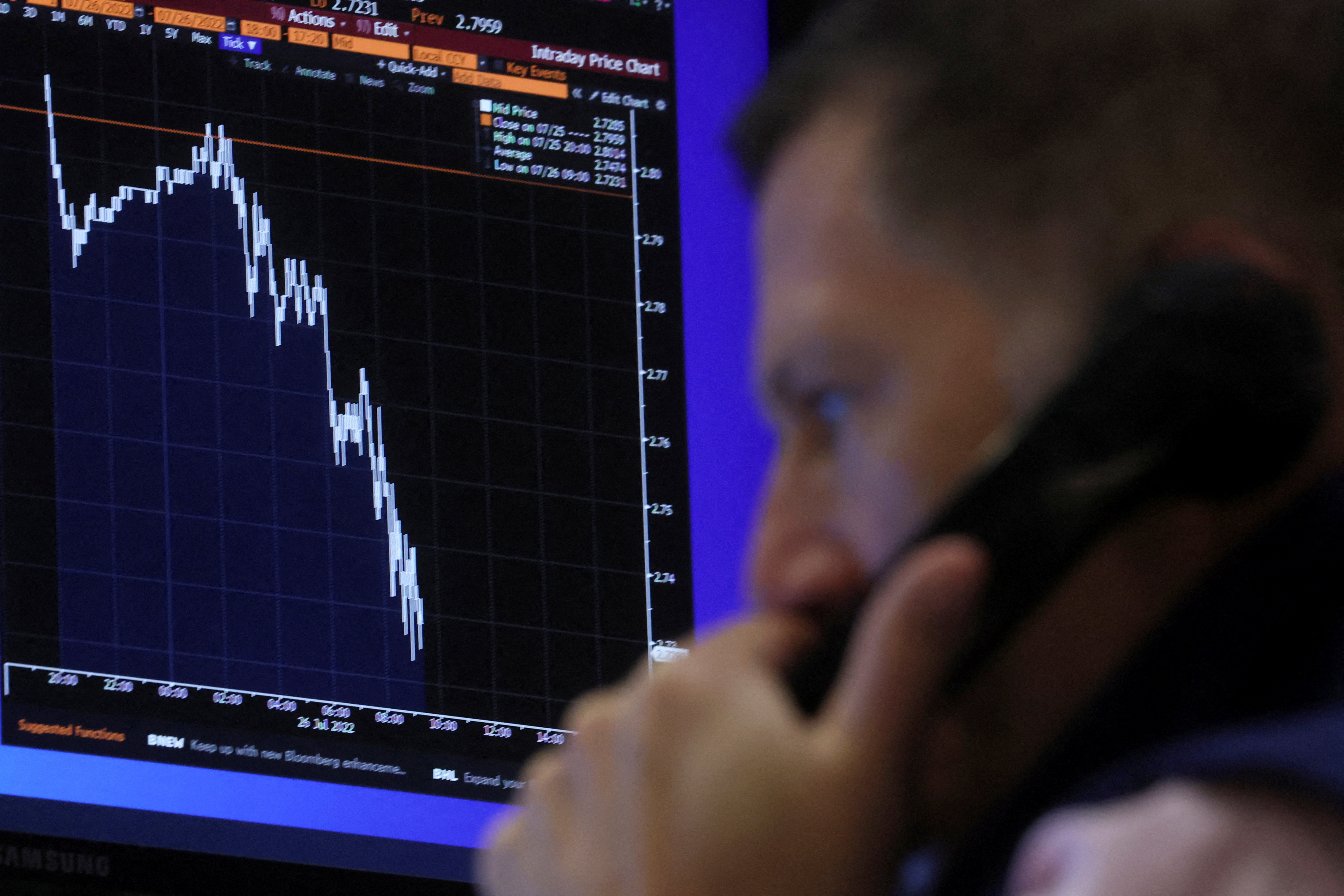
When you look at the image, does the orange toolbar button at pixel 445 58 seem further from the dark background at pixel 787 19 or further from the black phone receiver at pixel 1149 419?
the black phone receiver at pixel 1149 419

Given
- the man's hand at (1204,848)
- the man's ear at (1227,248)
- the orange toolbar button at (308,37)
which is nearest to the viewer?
the man's hand at (1204,848)

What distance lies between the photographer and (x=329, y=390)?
94cm

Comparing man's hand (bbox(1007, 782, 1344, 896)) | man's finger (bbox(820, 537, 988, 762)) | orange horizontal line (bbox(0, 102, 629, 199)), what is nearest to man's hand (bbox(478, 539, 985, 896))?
man's finger (bbox(820, 537, 988, 762))

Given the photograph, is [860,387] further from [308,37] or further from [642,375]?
[308,37]

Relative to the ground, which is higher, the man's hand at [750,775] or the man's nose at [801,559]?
the man's nose at [801,559]

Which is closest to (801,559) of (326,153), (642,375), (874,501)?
(874,501)

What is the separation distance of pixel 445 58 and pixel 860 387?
372 millimetres

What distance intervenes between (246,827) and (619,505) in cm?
25

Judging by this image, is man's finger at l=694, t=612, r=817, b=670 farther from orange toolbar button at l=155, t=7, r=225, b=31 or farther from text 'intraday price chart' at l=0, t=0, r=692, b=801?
orange toolbar button at l=155, t=7, r=225, b=31

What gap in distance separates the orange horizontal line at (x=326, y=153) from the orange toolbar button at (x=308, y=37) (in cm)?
6

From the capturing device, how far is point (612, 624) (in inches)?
38.5

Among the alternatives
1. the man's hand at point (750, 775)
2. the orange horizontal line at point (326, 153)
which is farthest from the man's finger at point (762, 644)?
the orange horizontal line at point (326, 153)

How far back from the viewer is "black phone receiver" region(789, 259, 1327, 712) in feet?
2.29

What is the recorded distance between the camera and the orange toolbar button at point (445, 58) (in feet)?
3.33
